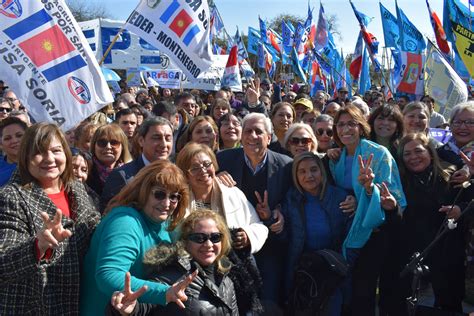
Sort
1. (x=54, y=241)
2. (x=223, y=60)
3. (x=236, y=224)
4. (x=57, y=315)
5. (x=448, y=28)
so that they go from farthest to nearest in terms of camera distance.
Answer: (x=223, y=60) < (x=448, y=28) < (x=236, y=224) < (x=57, y=315) < (x=54, y=241)

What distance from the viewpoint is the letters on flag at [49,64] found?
4117 millimetres

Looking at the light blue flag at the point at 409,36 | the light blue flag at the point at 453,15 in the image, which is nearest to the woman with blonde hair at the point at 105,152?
the light blue flag at the point at 453,15

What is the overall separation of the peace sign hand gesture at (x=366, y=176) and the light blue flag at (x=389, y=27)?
30.3ft

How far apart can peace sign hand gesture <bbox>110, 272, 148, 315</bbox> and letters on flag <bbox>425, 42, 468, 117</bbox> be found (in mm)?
6915

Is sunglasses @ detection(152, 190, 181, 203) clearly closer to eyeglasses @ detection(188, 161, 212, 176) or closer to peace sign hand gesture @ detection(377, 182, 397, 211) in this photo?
eyeglasses @ detection(188, 161, 212, 176)

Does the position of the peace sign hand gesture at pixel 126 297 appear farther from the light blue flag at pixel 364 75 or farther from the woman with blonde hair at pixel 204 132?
the light blue flag at pixel 364 75

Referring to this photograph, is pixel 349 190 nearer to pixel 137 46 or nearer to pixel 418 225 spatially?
pixel 418 225

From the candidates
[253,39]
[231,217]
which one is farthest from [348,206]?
[253,39]

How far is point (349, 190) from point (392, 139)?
842 mm

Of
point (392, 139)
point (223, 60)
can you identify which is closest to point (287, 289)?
point (392, 139)

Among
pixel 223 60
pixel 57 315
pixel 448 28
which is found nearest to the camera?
pixel 57 315

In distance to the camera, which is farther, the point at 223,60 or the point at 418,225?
the point at 223,60

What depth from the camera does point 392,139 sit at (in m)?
4.68

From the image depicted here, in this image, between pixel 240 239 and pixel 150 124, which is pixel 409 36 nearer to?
pixel 150 124
